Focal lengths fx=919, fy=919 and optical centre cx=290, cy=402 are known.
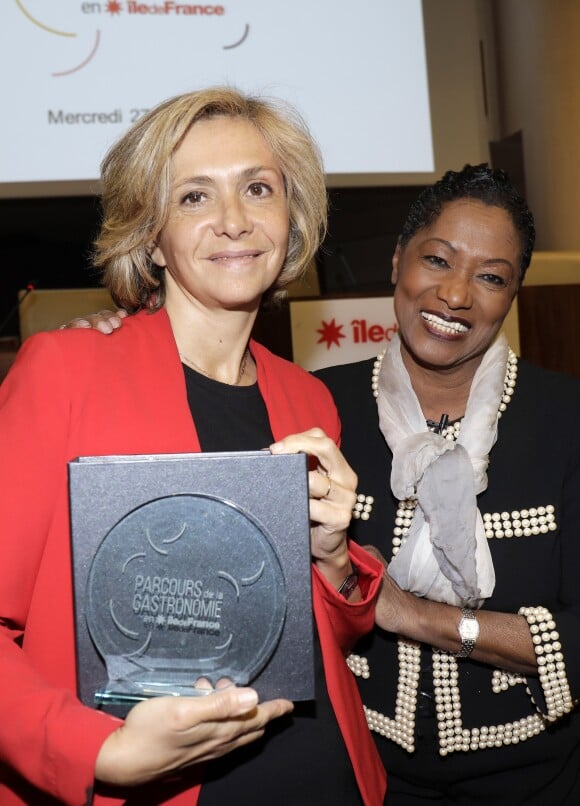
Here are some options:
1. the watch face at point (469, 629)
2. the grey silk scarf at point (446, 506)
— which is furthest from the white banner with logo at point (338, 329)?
the watch face at point (469, 629)

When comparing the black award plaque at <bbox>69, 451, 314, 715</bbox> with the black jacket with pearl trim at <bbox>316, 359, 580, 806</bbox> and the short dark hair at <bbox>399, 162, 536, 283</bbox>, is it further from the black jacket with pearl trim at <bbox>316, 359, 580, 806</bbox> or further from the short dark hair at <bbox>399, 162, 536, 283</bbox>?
the short dark hair at <bbox>399, 162, 536, 283</bbox>

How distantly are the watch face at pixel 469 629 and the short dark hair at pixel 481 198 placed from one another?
2.01 feet

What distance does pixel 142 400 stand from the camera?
1.15m

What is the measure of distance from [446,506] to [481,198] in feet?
1.80

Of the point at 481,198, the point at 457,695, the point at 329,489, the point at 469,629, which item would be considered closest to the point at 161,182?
the point at 329,489

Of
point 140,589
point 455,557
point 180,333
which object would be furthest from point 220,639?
point 455,557

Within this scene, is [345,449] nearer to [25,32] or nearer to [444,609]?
[444,609]

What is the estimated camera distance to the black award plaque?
0.90 metres

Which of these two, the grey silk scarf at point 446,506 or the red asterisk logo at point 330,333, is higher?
the red asterisk logo at point 330,333

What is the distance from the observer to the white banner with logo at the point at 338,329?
2.32 metres

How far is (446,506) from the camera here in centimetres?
148

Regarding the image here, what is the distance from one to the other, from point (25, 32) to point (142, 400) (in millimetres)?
1799

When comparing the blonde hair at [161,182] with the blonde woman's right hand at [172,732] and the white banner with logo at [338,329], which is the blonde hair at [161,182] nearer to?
the blonde woman's right hand at [172,732]

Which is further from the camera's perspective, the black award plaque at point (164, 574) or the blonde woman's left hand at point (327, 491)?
the blonde woman's left hand at point (327, 491)
